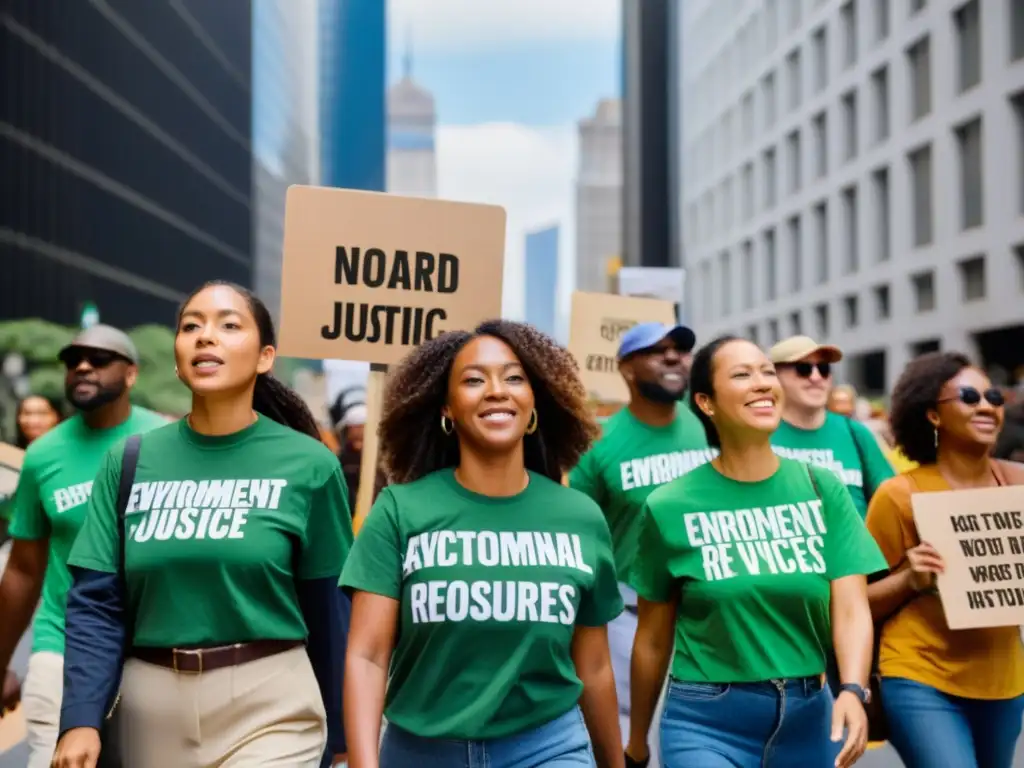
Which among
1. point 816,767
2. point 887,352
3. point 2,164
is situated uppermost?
point 2,164

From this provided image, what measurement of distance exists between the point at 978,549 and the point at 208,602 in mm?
2580

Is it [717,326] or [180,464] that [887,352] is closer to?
[717,326]

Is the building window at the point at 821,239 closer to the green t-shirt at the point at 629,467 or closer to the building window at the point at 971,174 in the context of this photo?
the building window at the point at 971,174

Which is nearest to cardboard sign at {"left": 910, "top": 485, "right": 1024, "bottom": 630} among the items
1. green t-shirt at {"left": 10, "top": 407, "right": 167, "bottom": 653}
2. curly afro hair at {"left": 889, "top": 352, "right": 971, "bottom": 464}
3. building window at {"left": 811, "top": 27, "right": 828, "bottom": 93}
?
curly afro hair at {"left": 889, "top": 352, "right": 971, "bottom": 464}

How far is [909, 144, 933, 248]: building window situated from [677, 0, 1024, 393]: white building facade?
0.06 metres

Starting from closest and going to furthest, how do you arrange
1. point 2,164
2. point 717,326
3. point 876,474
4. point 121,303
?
1. point 876,474
2. point 2,164
3. point 121,303
4. point 717,326

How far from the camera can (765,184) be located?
194 feet

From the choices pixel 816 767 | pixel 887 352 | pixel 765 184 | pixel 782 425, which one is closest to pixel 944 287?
pixel 887 352

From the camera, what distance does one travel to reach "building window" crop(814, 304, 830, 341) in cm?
5044

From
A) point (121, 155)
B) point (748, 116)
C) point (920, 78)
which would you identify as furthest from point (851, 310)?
point (121, 155)

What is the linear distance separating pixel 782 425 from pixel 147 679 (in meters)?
3.50

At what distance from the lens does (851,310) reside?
48062 mm

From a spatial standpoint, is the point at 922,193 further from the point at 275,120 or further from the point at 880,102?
the point at 275,120

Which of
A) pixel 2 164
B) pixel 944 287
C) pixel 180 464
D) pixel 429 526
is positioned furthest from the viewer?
pixel 2 164
